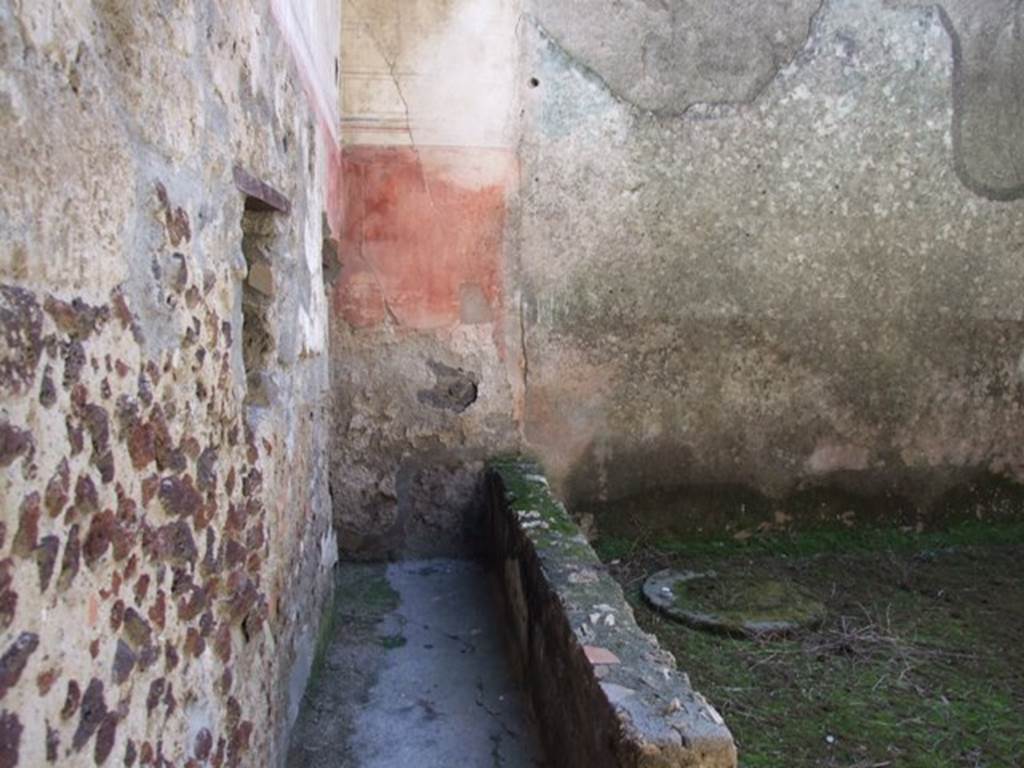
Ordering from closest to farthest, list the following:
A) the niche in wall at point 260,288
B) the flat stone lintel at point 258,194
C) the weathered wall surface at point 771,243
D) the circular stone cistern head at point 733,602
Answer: the flat stone lintel at point 258,194 → the niche in wall at point 260,288 → the circular stone cistern head at point 733,602 → the weathered wall surface at point 771,243

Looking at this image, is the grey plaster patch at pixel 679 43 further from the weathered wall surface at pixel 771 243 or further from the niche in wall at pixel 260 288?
the niche in wall at pixel 260 288

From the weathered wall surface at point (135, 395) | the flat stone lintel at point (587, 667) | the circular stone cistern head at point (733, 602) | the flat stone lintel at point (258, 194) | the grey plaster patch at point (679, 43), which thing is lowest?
the circular stone cistern head at point (733, 602)

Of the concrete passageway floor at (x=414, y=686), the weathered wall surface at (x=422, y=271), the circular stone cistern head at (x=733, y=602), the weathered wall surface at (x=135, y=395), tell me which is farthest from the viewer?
the weathered wall surface at (x=422, y=271)

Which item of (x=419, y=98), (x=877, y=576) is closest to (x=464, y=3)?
(x=419, y=98)

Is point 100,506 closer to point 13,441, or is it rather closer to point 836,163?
point 13,441

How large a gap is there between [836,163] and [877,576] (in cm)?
174

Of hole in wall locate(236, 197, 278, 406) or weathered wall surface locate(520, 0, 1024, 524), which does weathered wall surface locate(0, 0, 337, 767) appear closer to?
hole in wall locate(236, 197, 278, 406)

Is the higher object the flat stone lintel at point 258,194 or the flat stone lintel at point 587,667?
the flat stone lintel at point 258,194

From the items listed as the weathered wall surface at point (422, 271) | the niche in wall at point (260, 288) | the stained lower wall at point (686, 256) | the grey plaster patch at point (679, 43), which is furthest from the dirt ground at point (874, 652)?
the grey plaster patch at point (679, 43)

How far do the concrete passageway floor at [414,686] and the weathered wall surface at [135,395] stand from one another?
38 centimetres

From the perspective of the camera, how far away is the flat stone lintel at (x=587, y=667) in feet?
4.70

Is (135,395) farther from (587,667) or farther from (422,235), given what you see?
(422,235)

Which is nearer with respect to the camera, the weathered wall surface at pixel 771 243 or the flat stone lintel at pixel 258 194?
the flat stone lintel at pixel 258 194

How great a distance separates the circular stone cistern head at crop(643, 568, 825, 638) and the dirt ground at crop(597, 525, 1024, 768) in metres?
0.05
